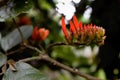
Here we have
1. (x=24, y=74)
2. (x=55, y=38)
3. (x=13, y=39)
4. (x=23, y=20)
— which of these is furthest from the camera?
(x=55, y=38)

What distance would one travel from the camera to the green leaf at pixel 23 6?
1.06 metres

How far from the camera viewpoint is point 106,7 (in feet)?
5.48

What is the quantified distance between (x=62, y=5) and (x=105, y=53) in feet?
1.69

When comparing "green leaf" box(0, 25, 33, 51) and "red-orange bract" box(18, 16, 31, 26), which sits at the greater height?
"green leaf" box(0, 25, 33, 51)

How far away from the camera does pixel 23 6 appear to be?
107 centimetres

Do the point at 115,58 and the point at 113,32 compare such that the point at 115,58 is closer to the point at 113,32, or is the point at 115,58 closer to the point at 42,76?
the point at 113,32

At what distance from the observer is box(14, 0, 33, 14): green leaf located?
1064 mm

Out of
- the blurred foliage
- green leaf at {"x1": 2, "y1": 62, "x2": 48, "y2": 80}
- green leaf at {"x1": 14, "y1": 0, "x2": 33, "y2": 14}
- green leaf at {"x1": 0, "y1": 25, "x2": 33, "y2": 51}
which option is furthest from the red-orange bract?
green leaf at {"x1": 2, "y1": 62, "x2": 48, "y2": 80}

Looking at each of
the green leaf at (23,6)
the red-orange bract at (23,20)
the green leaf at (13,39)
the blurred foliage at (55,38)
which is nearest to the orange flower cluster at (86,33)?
the green leaf at (23,6)

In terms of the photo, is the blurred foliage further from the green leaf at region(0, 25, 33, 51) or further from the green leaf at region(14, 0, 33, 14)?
the green leaf at region(14, 0, 33, 14)

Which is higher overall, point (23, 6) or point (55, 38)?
point (23, 6)

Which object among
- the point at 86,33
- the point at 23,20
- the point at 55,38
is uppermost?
the point at 86,33

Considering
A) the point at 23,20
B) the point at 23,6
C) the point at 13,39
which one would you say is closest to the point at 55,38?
the point at 23,20

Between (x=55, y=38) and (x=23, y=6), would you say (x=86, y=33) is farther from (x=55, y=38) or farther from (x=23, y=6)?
(x=55, y=38)
